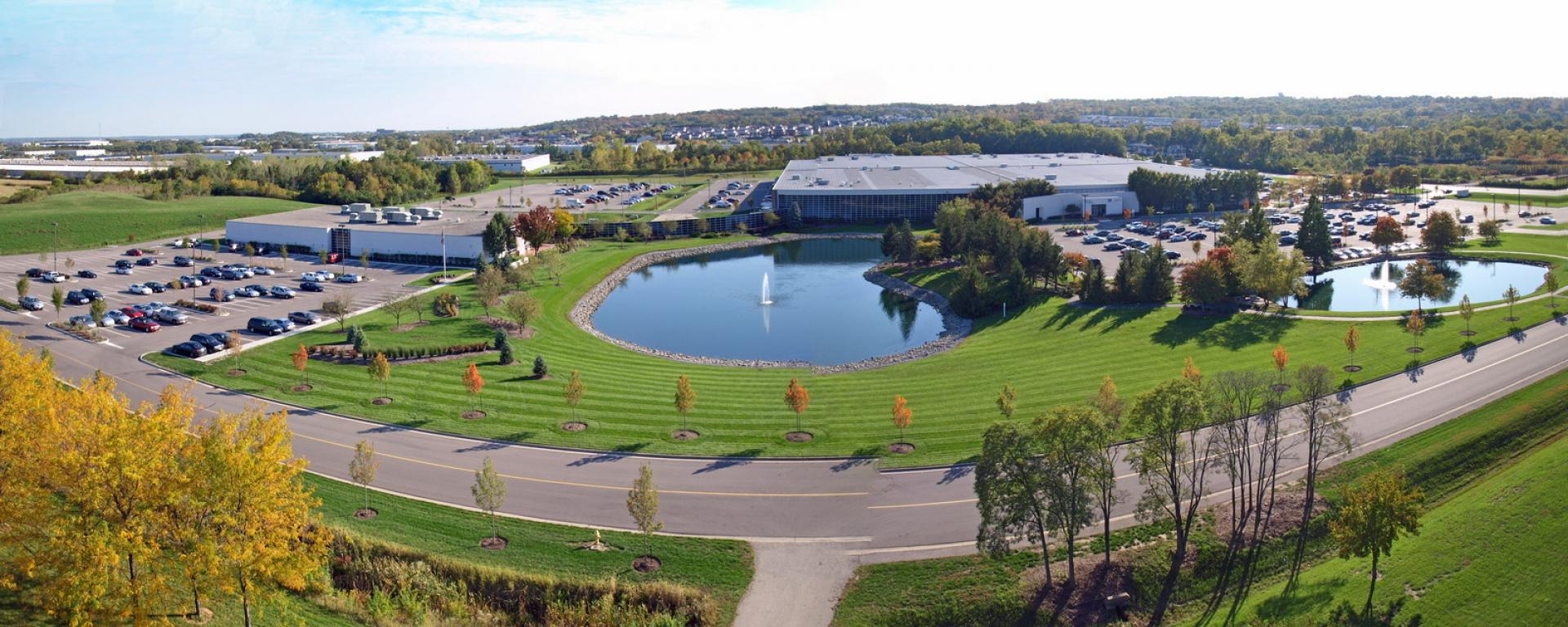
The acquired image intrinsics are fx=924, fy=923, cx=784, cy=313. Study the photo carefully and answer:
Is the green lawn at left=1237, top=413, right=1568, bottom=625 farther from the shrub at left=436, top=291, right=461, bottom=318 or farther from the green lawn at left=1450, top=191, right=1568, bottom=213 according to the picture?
the green lawn at left=1450, top=191, right=1568, bottom=213

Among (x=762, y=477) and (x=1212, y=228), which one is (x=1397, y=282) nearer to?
(x=1212, y=228)

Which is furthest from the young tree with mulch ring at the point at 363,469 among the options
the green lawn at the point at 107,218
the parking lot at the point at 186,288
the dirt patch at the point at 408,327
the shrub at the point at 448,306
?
the green lawn at the point at 107,218

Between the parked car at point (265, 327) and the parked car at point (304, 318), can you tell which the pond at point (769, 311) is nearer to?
the parked car at point (304, 318)

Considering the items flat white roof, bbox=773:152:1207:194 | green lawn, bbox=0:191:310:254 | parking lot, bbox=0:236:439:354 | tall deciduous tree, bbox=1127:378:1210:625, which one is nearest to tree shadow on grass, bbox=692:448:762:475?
tall deciduous tree, bbox=1127:378:1210:625

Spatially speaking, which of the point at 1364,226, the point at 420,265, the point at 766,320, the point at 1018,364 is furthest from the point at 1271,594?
the point at 1364,226

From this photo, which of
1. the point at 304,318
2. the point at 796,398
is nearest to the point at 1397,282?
the point at 796,398

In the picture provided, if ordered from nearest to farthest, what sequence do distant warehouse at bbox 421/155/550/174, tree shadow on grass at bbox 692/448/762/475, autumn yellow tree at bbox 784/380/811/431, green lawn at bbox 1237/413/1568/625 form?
green lawn at bbox 1237/413/1568/625 < tree shadow on grass at bbox 692/448/762/475 < autumn yellow tree at bbox 784/380/811/431 < distant warehouse at bbox 421/155/550/174

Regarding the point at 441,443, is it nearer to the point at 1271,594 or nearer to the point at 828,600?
the point at 828,600
